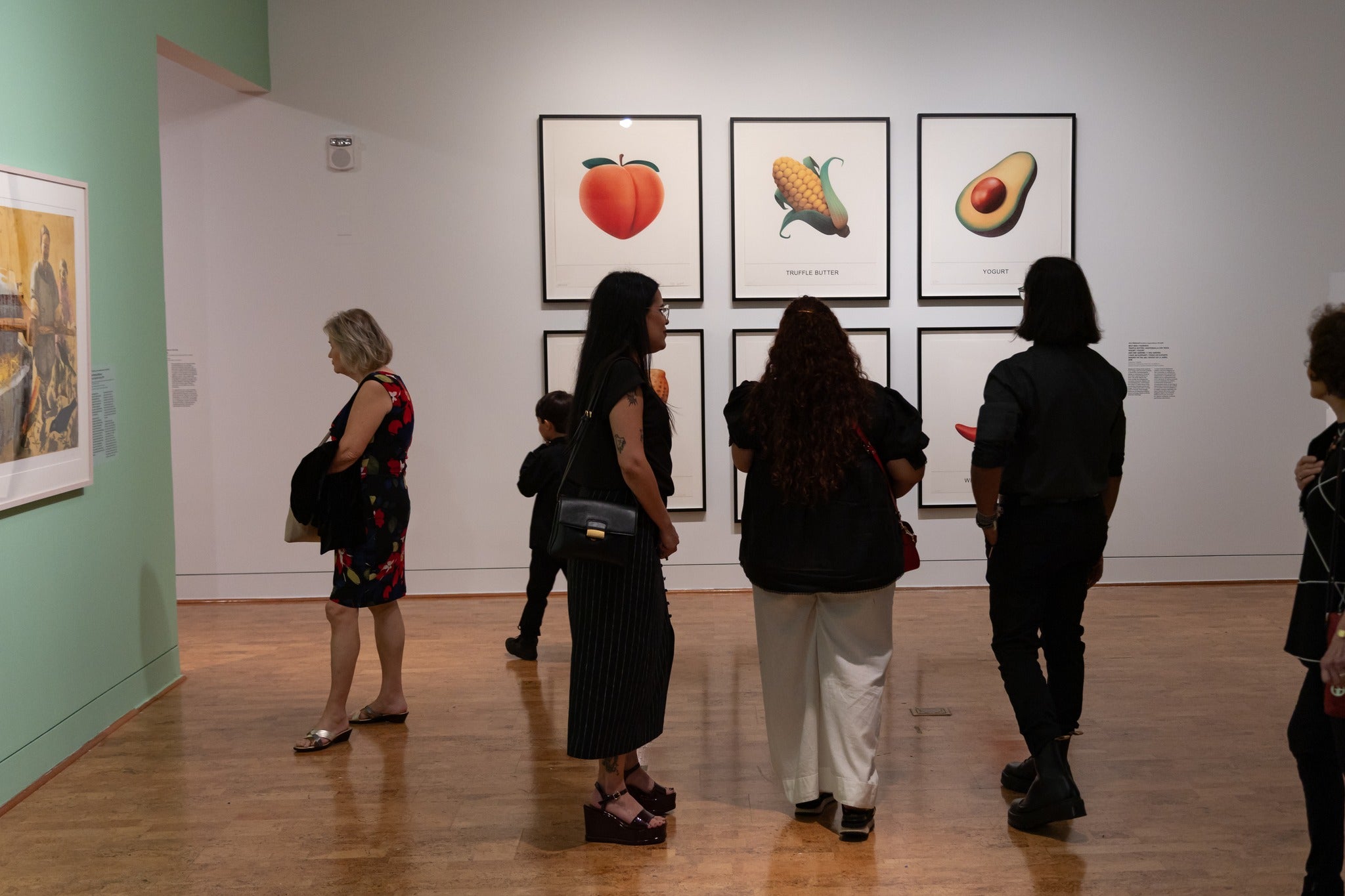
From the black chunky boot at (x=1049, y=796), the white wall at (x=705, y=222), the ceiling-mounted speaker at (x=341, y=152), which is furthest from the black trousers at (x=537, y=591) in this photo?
the ceiling-mounted speaker at (x=341, y=152)

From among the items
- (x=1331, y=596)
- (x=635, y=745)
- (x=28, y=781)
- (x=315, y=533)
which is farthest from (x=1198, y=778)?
(x=28, y=781)

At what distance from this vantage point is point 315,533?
4281mm

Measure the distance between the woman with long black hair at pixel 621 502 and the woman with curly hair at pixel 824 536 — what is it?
0.99 ft

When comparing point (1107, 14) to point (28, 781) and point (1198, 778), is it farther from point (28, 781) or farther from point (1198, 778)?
point (28, 781)

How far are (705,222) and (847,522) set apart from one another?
3959 millimetres

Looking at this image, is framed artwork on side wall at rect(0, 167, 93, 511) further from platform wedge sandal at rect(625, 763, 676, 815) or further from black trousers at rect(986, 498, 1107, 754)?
black trousers at rect(986, 498, 1107, 754)

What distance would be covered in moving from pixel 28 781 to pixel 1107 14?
702 centimetres

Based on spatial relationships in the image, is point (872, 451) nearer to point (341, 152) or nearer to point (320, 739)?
point (320, 739)

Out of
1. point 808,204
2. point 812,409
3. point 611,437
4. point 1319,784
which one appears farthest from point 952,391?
point 1319,784

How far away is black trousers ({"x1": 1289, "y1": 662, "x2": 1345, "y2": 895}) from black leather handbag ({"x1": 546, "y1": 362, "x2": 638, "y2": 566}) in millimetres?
1763

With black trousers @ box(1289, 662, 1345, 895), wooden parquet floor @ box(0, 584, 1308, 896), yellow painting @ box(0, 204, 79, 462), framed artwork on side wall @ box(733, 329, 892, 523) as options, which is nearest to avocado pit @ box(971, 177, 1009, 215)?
framed artwork on side wall @ box(733, 329, 892, 523)

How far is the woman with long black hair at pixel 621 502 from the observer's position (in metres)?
3.19

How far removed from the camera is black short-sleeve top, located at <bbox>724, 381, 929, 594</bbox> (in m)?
3.24

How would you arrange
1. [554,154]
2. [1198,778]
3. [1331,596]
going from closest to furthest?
[1331,596]
[1198,778]
[554,154]
